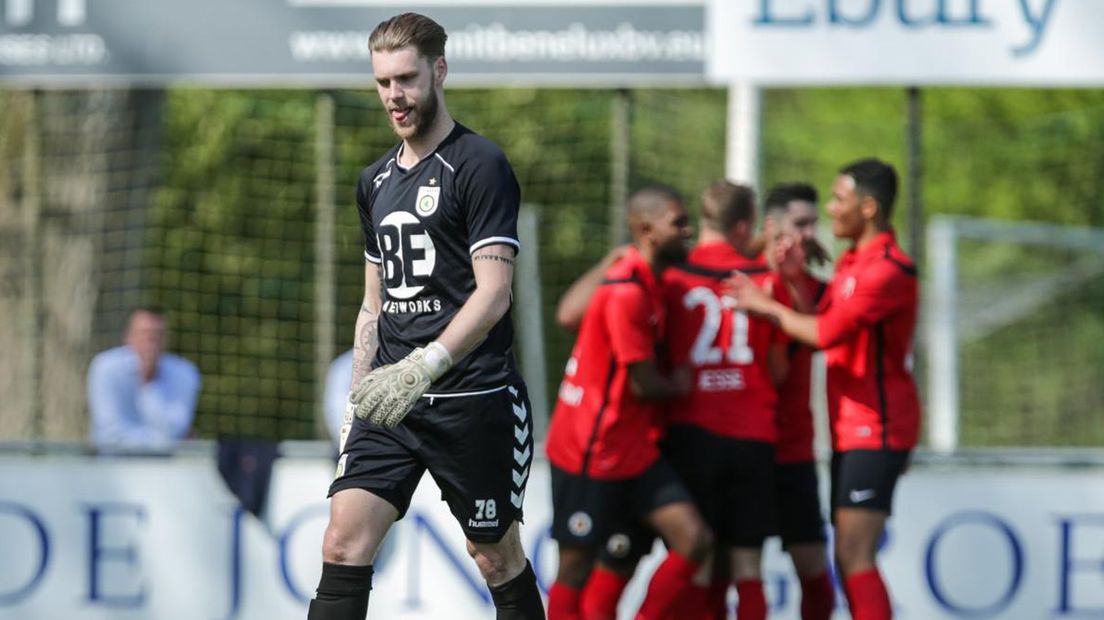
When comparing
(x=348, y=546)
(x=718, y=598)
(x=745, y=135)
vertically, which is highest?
(x=745, y=135)

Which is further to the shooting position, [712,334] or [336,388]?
[336,388]

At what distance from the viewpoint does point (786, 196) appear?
26.5 feet

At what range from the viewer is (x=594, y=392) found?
7742 millimetres

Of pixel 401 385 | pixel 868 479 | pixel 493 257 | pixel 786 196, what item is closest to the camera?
pixel 401 385

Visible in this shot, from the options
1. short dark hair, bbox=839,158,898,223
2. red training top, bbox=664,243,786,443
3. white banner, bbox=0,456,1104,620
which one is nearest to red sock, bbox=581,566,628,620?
red training top, bbox=664,243,786,443

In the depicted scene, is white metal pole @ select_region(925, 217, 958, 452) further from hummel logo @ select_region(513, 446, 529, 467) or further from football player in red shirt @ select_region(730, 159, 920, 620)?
hummel logo @ select_region(513, 446, 529, 467)

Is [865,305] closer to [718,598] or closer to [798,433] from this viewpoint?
[798,433]

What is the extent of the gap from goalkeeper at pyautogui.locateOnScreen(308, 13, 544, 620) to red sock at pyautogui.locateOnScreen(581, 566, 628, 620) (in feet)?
Answer: 7.37

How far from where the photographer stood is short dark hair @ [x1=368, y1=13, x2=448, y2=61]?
535cm

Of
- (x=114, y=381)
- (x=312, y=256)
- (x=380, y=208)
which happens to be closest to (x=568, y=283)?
(x=312, y=256)

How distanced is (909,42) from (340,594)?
504 cm

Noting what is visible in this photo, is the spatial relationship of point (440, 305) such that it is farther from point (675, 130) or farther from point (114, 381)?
point (675, 130)

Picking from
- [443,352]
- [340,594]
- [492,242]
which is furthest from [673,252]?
[340,594]

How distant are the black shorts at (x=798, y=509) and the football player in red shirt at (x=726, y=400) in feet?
0.90
